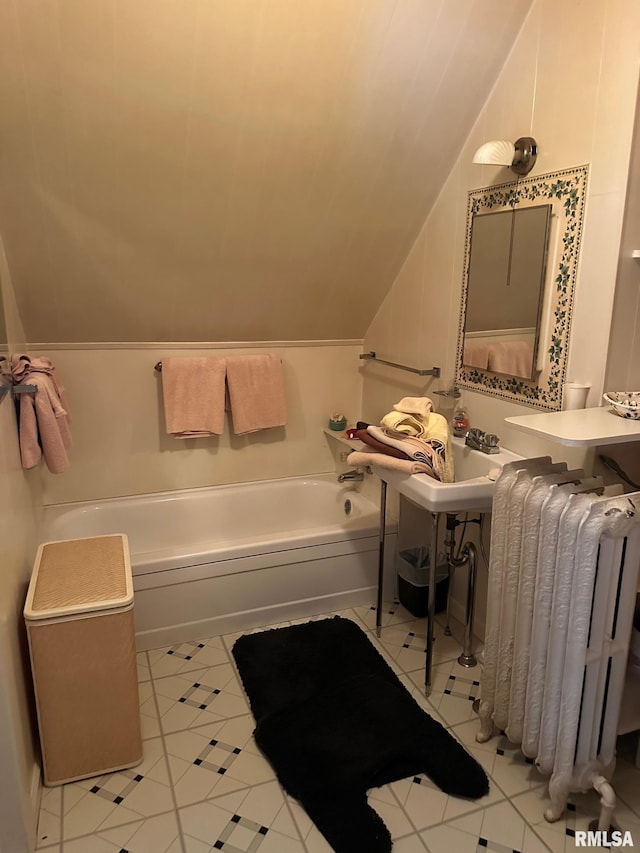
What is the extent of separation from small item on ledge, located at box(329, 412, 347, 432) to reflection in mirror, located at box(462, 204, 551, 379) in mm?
1107

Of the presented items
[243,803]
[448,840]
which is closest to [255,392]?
[243,803]

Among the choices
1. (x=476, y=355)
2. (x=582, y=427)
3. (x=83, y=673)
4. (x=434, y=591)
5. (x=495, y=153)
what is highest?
(x=495, y=153)

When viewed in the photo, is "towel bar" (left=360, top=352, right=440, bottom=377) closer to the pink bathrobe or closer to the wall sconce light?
the wall sconce light

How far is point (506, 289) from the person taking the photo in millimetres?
2219

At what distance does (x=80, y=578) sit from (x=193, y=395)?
1.33 meters

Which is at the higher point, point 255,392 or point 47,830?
point 255,392

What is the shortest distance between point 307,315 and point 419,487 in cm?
150

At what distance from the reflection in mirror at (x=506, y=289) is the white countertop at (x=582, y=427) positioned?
1.34ft

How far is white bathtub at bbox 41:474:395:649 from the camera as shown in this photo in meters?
2.50

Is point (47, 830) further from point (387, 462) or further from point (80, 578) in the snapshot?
point (387, 462)

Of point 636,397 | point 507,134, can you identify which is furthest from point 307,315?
point 636,397

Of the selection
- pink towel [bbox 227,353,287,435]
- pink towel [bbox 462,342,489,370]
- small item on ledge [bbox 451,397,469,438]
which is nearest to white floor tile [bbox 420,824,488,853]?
small item on ledge [bbox 451,397,469,438]

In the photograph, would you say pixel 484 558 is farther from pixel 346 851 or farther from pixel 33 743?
pixel 33 743

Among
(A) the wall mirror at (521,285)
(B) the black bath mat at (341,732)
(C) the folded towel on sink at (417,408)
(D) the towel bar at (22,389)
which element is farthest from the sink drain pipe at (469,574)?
(D) the towel bar at (22,389)
